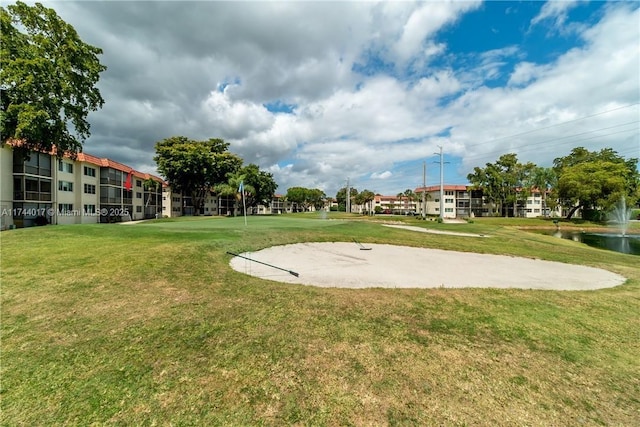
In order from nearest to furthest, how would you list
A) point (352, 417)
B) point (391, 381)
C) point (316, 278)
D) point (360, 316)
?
1. point (352, 417)
2. point (391, 381)
3. point (360, 316)
4. point (316, 278)

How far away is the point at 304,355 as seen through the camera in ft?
12.2

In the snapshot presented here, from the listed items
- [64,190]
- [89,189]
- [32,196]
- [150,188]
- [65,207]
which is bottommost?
[65,207]

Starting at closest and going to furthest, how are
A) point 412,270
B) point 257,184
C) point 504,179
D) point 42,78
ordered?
point 412,270 → point 42,78 → point 257,184 → point 504,179

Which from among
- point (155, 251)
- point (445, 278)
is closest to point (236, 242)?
point (155, 251)

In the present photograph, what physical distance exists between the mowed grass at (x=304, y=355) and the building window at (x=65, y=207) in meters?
37.2

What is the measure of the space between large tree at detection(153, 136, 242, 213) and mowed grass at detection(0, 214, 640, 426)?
47.0 meters

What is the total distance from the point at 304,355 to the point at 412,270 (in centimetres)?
690

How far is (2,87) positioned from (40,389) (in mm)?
23203

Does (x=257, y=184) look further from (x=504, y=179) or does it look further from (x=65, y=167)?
(x=504, y=179)

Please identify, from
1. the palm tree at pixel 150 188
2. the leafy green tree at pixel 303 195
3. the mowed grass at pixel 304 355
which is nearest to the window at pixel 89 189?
the palm tree at pixel 150 188

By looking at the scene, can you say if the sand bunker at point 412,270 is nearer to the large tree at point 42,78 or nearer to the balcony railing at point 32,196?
the large tree at point 42,78

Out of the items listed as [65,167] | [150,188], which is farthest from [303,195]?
[65,167]

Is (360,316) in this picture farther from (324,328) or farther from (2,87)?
(2,87)

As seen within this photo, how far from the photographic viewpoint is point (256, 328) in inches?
175
